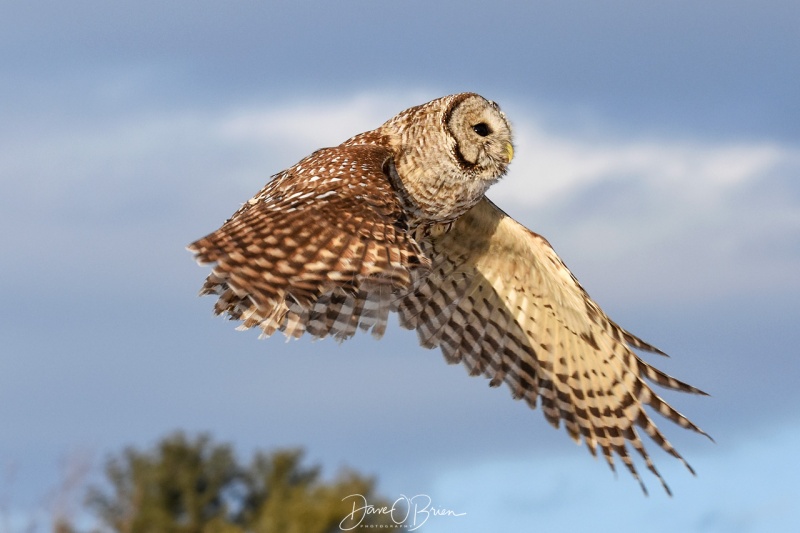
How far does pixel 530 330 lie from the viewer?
1164cm

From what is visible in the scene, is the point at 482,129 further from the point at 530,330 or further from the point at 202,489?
the point at 202,489

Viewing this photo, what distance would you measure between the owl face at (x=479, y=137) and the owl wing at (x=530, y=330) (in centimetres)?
89

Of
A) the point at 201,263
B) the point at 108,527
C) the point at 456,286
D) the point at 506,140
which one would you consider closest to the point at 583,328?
the point at 456,286

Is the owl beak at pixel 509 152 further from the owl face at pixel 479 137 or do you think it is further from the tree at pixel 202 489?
the tree at pixel 202 489

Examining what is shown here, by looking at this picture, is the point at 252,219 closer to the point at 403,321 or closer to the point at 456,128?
the point at 456,128

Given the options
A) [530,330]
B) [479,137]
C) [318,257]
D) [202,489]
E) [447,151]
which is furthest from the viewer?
[202,489]

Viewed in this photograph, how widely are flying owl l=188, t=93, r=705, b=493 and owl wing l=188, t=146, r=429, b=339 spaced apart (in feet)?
0.03

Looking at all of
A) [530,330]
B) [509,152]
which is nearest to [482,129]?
[509,152]

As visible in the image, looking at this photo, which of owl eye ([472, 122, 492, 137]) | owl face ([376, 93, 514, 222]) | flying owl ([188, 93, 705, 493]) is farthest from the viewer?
owl eye ([472, 122, 492, 137])

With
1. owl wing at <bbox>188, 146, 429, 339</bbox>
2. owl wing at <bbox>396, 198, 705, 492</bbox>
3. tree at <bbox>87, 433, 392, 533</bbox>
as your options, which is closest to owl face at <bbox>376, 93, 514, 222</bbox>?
owl wing at <bbox>396, 198, 705, 492</bbox>

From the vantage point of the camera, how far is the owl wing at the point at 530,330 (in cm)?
1134

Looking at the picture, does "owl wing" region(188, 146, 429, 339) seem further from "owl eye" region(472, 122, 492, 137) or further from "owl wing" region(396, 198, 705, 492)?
"owl wing" region(396, 198, 705, 492)

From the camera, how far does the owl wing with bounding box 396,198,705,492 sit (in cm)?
1134

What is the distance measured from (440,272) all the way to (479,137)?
68.4 inches
